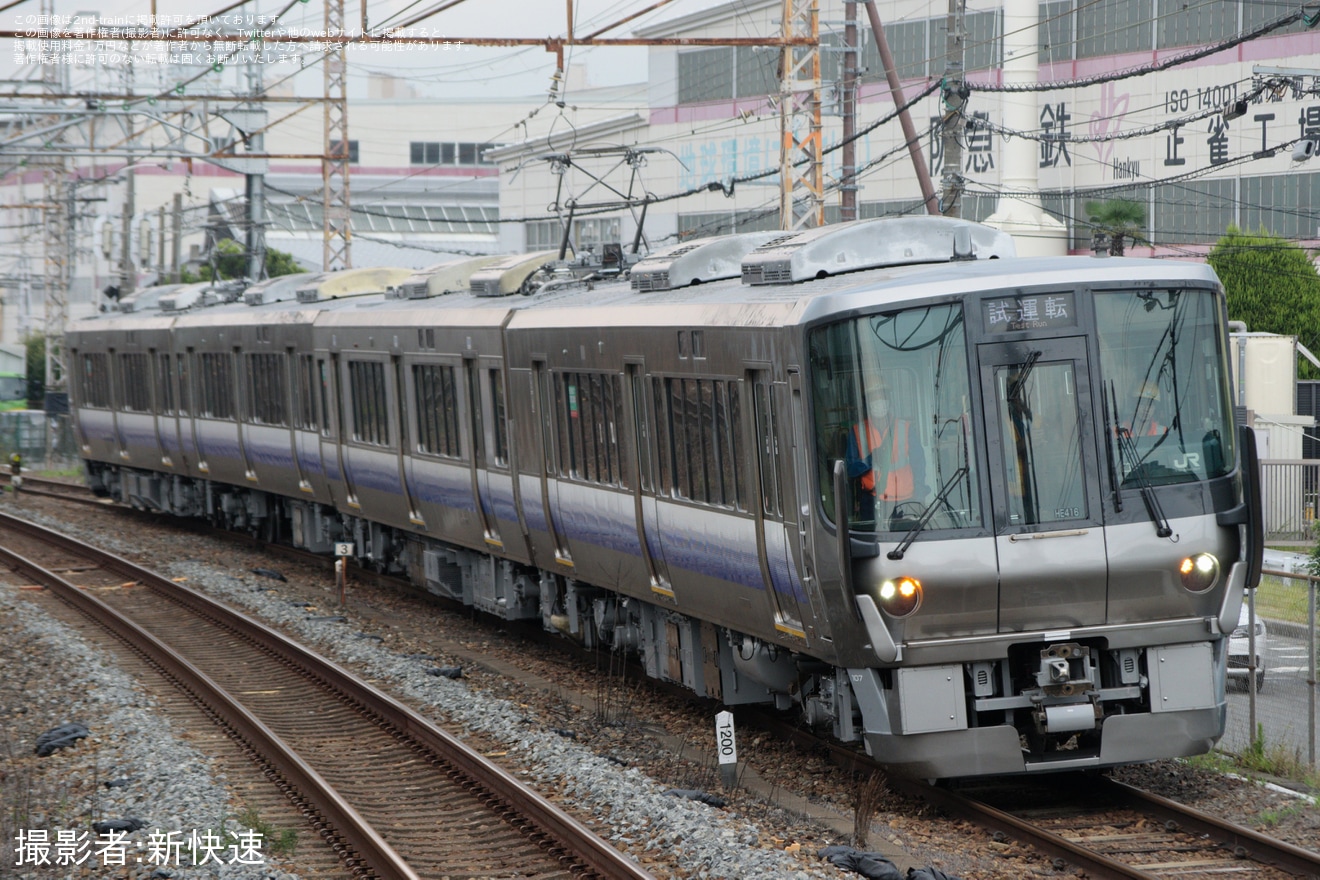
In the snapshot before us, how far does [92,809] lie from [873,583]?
4409 mm

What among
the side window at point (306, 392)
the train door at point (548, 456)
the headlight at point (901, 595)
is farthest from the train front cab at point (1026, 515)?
the side window at point (306, 392)

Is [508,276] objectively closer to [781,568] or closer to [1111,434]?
[781,568]

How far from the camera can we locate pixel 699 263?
1173 centimetres

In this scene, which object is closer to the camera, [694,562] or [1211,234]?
[694,562]

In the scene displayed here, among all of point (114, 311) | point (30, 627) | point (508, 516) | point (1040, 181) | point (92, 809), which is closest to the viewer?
point (92, 809)

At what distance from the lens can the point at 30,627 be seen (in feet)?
54.1

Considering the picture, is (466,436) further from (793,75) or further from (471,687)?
(793,75)

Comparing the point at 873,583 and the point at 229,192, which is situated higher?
the point at 229,192

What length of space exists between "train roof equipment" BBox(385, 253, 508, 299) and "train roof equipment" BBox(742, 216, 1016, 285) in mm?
7752

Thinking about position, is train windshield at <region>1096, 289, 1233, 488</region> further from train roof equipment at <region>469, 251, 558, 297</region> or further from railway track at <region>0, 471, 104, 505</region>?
railway track at <region>0, 471, 104, 505</region>

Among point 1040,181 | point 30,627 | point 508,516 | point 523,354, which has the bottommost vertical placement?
point 30,627

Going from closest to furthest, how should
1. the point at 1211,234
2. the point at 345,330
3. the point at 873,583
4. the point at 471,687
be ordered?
the point at 873,583 → the point at 471,687 → the point at 345,330 → the point at 1211,234

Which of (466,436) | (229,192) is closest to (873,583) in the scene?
(466,436)

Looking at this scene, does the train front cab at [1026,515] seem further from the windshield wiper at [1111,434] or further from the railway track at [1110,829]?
the railway track at [1110,829]
